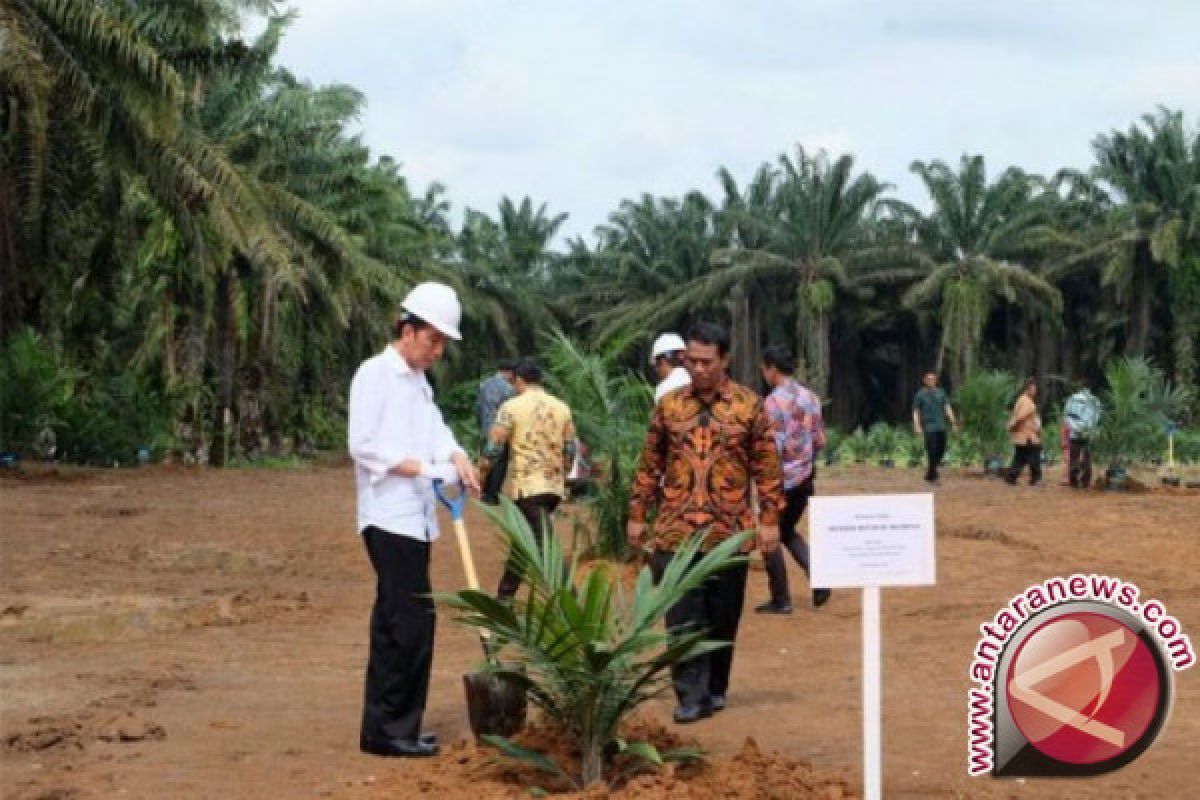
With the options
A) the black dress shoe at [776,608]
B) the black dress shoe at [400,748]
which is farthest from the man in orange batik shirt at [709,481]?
the black dress shoe at [776,608]

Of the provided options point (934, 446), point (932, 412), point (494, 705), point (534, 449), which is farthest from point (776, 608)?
point (934, 446)

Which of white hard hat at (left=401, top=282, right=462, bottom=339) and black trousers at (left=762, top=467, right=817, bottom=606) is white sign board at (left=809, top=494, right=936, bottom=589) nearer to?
white hard hat at (left=401, top=282, right=462, bottom=339)

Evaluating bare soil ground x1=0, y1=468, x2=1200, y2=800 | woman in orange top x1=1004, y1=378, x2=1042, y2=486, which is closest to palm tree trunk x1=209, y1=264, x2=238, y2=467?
bare soil ground x1=0, y1=468, x2=1200, y2=800

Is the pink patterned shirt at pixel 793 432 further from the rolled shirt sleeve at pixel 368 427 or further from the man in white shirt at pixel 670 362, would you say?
the rolled shirt sleeve at pixel 368 427

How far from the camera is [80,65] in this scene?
19391mm

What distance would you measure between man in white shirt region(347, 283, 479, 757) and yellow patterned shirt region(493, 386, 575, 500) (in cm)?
342

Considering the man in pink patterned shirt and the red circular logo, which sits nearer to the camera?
the red circular logo

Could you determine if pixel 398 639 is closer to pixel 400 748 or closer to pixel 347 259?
pixel 400 748

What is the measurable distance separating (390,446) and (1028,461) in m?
19.2

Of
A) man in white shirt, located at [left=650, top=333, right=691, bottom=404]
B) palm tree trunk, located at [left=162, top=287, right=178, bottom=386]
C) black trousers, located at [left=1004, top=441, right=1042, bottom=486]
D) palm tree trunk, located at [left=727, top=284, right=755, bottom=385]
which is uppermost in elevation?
palm tree trunk, located at [left=727, top=284, right=755, bottom=385]

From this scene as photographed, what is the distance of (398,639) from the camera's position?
245 inches

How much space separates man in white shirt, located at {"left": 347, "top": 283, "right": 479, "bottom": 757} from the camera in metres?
6.21

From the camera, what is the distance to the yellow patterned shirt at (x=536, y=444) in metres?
9.77

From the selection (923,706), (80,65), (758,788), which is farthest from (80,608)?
(80,65)
